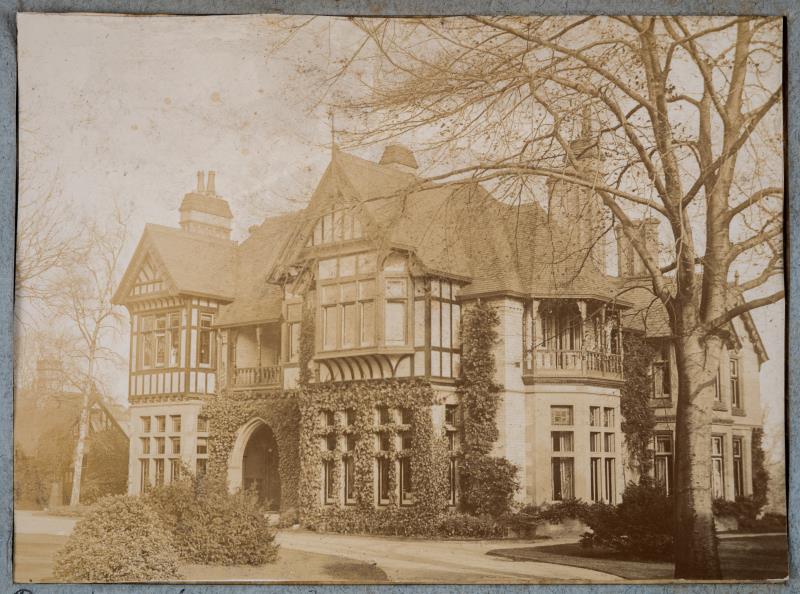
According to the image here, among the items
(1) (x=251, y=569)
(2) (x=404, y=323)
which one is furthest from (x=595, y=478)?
(1) (x=251, y=569)

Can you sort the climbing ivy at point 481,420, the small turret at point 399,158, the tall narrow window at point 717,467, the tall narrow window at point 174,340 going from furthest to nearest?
the tall narrow window at point 174,340 < the small turret at point 399,158 < the climbing ivy at point 481,420 < the tall narrow window at point 717,467

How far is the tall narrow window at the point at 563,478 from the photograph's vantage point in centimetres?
677

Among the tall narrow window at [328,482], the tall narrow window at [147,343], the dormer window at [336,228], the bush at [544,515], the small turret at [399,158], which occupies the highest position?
the small turret at [399,158]

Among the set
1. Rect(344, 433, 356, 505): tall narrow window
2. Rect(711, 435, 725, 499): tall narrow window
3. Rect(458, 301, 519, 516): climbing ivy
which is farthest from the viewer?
Rect(344, 433, 356, 505): tall narrow window

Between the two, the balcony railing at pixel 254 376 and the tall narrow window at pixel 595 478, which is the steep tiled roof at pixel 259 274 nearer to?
the balcony railing at pixel 254 376

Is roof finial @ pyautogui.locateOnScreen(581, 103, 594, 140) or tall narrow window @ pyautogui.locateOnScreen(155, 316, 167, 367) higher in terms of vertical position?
roof finial @ pyautogui.locateOnScreen(581, 103, 594, 140)

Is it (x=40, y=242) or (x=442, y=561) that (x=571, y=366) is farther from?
(x=40, y=242)

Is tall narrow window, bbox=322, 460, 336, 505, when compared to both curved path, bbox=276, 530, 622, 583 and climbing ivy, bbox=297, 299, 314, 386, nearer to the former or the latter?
curved path, bbox=276, 530, 622, 583

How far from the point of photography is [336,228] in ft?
23.8

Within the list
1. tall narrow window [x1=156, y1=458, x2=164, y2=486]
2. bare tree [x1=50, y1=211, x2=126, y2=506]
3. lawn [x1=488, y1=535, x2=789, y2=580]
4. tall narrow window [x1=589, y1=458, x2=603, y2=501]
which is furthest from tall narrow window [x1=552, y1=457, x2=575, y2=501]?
bare tree [x1=50, y1=211, x2=126, y2=506]

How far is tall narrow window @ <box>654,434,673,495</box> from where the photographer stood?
6.75m

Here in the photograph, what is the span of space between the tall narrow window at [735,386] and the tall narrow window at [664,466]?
1.93 ft

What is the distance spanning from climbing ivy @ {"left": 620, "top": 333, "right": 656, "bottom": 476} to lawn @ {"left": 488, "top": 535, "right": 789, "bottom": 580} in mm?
710

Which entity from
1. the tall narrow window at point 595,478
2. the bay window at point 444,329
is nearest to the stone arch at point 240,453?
the bay window at point 444,329
